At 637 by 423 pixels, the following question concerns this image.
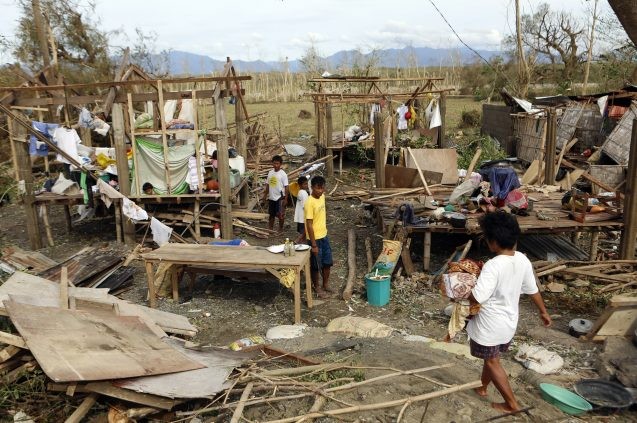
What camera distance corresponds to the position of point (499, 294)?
12.9ft

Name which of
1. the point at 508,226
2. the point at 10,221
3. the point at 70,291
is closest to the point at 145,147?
the point at 70,291

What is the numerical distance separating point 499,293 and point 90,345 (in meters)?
3.68

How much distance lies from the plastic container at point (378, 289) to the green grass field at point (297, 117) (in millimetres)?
14676

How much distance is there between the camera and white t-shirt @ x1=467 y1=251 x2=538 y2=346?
3811 millimetres

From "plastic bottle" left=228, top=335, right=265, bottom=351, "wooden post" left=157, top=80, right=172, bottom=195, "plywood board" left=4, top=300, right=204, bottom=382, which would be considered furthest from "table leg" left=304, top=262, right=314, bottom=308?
"wooden post" left=157, top=80, right=172, bottom=195

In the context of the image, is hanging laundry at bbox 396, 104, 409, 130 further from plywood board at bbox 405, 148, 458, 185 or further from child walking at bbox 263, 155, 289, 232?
child walking at bbox 263, 155, 289, 232

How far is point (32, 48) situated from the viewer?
19.7 meters

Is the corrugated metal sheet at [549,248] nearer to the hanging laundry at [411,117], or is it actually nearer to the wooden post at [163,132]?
the wooden post at [163,132]

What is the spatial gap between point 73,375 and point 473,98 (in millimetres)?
32988

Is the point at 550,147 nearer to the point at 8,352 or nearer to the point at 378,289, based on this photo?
the point at 378,289

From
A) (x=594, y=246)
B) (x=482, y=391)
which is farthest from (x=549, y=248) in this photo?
(x=482, y=391)

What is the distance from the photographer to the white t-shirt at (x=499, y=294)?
12.5 ft

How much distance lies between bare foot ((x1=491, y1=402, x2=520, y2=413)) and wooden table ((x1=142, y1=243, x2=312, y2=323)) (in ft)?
10.7

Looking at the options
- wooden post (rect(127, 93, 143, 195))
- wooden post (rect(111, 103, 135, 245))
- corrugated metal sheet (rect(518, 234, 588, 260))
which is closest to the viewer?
corrugated metal sheet (rect(518, 234, 588, 260))
